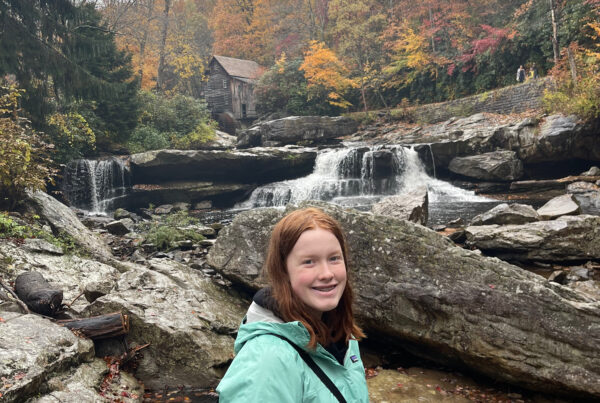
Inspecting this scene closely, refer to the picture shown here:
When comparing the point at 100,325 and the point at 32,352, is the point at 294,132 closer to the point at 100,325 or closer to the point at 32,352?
the point at 100,325

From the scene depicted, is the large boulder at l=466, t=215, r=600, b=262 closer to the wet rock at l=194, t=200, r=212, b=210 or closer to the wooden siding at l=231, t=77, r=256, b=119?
the wet rock at l=194, t=200, r=212, b=210

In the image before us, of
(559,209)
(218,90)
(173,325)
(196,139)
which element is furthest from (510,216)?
(218,90)

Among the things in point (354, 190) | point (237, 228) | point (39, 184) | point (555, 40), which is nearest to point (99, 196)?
point (39, 184)

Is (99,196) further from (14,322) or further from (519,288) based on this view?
(519,288)

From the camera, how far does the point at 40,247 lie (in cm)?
648

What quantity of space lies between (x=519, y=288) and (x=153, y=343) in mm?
4243

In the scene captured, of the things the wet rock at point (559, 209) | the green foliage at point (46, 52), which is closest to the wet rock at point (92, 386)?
the wet rock at point (559, 209)

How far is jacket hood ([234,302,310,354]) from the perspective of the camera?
1282 mm

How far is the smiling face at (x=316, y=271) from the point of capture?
1.48m

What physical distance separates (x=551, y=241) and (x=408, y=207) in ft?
11.5

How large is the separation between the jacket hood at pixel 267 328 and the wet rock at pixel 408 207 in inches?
344

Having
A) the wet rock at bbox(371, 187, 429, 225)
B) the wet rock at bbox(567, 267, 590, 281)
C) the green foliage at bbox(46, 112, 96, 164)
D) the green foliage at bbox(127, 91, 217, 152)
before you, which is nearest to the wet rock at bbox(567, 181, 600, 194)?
the wet rock at bbox(371, 187, 429, 225)

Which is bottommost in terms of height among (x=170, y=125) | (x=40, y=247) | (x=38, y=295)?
(x=38, y=295)

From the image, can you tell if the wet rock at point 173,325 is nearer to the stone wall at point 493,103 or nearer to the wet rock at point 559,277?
the wet rock at point 559,277
